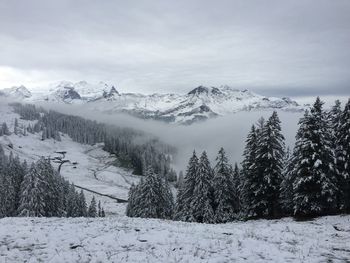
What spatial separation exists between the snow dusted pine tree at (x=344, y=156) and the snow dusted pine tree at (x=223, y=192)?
16.1m

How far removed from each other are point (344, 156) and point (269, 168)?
8032 millimetres

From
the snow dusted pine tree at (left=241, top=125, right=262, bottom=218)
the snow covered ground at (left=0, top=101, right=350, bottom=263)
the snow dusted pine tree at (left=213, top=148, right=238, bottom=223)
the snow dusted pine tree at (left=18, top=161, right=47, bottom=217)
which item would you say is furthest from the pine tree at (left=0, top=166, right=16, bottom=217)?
the snow covered ground at (left=0, top=101, right=350, bottom=263)

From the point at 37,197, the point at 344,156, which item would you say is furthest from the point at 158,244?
the point at 37,197

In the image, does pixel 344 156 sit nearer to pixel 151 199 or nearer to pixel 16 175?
pixel 151 199

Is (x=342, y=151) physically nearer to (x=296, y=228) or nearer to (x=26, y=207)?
(x=296, y=228)

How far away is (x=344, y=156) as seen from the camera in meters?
36.0

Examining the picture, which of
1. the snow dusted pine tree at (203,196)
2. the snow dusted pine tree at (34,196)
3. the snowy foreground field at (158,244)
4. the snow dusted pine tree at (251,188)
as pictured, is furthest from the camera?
the snow dusted pine tree at (34,196)

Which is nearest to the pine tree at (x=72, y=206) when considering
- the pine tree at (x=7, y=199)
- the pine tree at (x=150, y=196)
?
the pine tree at (x=7, y=199)

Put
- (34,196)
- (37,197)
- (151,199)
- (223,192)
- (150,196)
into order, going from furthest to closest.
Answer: (150,196) → (151,199) → (37,197) → (34,196) → (223,192)

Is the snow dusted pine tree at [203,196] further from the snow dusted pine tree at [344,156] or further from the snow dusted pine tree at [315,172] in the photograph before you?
the snow dusted pine tree at [344,156]

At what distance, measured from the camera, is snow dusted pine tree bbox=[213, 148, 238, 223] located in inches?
1921

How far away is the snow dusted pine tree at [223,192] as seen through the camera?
160 feet

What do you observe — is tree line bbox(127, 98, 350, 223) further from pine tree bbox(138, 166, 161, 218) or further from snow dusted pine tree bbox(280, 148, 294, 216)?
pine tree bbox(138, 166, 161, 218)

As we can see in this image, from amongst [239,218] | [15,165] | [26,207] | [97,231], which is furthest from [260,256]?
[15,165]
